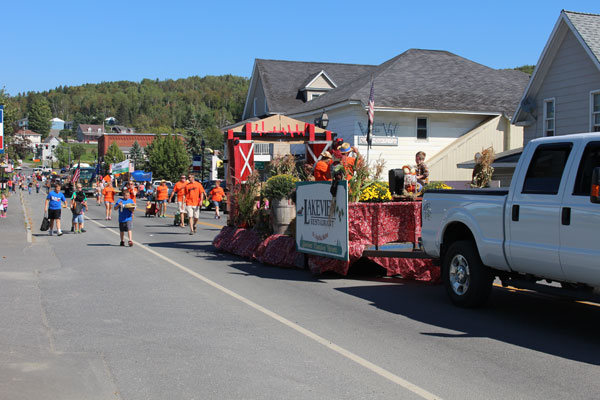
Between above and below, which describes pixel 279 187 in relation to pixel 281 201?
above

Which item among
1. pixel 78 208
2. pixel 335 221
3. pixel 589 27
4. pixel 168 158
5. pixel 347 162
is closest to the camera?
pixel 335 221

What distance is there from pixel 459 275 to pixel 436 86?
82.5 feet

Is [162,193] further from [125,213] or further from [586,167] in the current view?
[586,167]

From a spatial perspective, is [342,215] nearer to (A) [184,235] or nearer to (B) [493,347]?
(B) [493,347]

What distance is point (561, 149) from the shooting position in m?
7.72

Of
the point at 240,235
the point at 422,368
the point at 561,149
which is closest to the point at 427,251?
the point at 561,149

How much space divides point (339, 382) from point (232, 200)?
10675 millimetres

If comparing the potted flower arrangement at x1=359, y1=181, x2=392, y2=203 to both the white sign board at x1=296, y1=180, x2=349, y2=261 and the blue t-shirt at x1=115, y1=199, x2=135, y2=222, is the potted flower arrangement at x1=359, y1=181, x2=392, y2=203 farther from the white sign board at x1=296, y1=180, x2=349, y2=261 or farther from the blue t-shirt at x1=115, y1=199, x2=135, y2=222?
the blue t-shirt at x1=115, y1=199, x2=135, y2=222

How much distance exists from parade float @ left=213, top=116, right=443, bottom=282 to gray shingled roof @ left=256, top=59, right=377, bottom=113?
2597cm

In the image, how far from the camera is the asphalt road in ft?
18.5

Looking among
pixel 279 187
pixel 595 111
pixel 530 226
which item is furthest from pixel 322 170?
pixel 595 111

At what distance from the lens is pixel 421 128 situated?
3262 cm

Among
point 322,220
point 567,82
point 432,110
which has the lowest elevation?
point 322,220

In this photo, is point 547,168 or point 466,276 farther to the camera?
point 466,276
